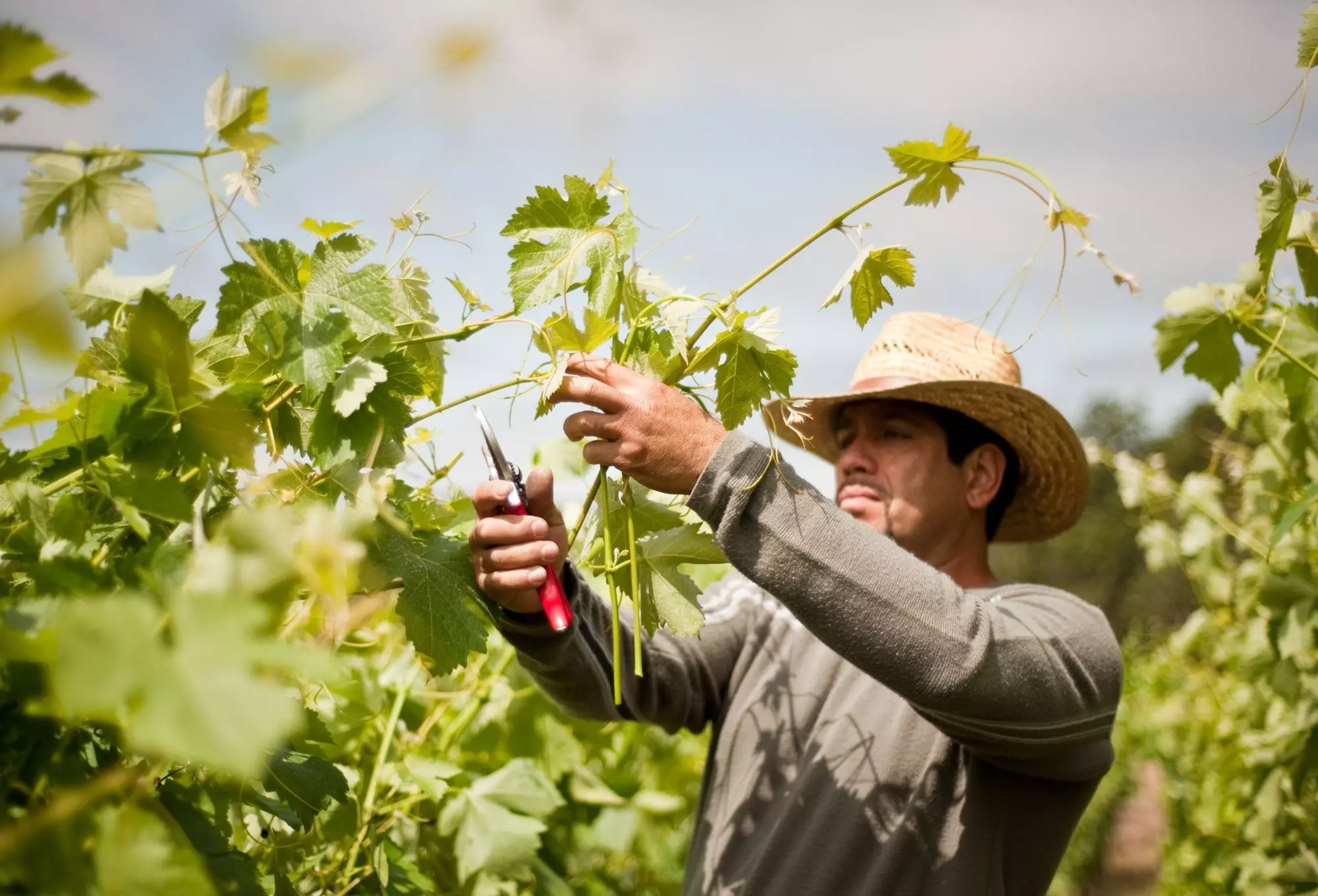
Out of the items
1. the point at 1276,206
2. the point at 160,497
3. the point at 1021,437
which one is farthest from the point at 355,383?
the point at 1021,437

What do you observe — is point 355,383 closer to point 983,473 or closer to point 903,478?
point 903,478

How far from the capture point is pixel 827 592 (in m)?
1.53

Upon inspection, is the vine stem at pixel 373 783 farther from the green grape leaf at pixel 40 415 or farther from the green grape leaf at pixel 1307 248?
the green grape leaf at pixel 1307 248

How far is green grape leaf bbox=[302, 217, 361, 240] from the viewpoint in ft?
4.18

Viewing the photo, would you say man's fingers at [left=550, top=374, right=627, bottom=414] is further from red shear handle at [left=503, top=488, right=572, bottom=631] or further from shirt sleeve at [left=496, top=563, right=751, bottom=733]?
shirt sleeve at [left=496, top=563, right=751, bottom=733]

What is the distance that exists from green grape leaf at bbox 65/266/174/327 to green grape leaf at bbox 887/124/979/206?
957 millimetres

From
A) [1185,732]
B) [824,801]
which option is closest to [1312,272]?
[824,801]

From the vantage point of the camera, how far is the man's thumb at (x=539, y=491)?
156 cm

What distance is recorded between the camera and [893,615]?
155 centimetres

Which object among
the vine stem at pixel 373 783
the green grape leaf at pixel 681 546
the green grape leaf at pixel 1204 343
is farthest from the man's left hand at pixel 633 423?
the green grape leaf at pixel 1204 343

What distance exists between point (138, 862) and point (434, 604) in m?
0.64

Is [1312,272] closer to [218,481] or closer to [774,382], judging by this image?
[774,382]

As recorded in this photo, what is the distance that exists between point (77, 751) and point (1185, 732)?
711 cm

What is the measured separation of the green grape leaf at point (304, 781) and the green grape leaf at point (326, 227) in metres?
0.68
